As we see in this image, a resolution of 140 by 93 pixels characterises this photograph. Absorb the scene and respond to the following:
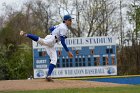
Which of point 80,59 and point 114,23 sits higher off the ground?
point 114,23

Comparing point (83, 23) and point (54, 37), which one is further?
point (83, 23)

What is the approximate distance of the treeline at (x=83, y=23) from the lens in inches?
1654

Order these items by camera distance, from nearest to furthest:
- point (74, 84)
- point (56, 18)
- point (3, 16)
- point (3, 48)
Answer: point (74, 84) → point (3, 48) → point (56, 18) → point (3, 16)

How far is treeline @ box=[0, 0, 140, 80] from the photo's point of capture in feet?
138

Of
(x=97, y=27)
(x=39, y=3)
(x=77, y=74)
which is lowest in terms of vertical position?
(x=77, y=74)

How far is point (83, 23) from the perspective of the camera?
49.2 m

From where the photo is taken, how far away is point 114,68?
2959 cm

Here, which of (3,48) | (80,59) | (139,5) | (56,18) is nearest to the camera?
(80,59)

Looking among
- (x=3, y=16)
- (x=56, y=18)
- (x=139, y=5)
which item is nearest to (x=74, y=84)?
(x=139, y=5)

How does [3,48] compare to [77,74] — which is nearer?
[77,74]

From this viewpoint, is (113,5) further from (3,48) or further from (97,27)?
(3,48)

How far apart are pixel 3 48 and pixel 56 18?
1395cm

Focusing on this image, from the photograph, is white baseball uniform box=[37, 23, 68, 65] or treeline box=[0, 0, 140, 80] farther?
treeline box=[0, 0, 140, 80]

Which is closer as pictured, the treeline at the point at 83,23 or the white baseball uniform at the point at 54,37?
the white baseball uniform at the point at 54,37
